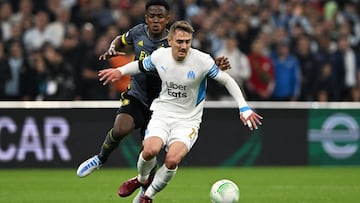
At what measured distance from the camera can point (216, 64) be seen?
1069cm

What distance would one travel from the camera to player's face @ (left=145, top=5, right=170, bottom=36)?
11141mm

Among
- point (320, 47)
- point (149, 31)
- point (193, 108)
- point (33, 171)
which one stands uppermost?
point (149, 31)

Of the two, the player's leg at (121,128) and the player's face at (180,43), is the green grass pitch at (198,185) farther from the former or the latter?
the player's face at (180,43)

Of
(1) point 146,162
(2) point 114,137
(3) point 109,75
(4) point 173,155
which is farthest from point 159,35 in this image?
(4) point 173,155

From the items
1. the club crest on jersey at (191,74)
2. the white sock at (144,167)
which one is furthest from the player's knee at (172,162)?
the club crest on jersey at (191,74)

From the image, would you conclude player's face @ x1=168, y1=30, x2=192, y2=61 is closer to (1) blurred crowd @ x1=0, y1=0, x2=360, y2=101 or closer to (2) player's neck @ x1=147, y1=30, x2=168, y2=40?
(2) player's neck @ x1=147, y1=30, x2=168, y2=40

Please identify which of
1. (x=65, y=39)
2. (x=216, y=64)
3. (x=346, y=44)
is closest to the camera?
(x=216, y=64)

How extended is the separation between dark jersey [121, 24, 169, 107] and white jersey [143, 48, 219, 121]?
553mm

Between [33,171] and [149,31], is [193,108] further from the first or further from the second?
[33,171]

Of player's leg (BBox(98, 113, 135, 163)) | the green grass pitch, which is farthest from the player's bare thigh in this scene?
the green grass pitch

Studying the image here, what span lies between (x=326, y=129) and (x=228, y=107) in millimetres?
2040

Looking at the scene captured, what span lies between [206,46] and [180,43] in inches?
339

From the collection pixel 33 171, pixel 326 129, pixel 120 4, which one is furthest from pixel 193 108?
pixel 120 4

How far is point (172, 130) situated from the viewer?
10.6 meters
